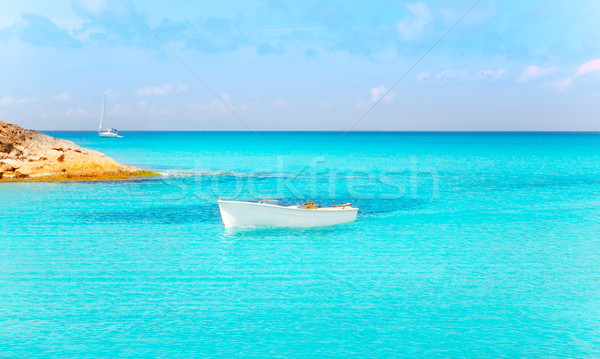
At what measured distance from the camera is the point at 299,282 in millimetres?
21922

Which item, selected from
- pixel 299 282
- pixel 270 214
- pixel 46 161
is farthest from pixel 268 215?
pixel 46 161

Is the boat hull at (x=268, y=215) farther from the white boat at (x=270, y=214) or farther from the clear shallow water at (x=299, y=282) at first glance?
the clear shallow water at (x=299, y=282)

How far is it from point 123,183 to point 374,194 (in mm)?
24847

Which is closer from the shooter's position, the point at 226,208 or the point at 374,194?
the point at 226,208

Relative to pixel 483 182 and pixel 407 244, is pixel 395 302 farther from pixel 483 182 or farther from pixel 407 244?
pixel 483 182

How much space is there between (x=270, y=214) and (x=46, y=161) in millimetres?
36282

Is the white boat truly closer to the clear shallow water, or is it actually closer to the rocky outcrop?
the clear shallow water

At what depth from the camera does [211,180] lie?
6041 cm

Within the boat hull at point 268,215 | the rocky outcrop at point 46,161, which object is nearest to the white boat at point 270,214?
the boat hull at point 268,215

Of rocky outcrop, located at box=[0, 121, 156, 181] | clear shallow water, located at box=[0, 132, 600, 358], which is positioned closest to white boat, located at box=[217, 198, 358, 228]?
clear shallow water, located at box=[0, 132, 600, 358]

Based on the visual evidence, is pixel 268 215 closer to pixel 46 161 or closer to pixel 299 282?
pixel 299 282

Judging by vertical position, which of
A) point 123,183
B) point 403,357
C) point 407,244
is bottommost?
point 403,357

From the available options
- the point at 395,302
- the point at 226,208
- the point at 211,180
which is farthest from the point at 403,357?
the point at 211,180

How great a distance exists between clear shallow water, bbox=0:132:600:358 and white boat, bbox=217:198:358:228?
750 millimetres
